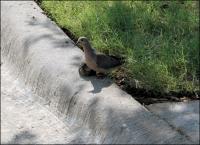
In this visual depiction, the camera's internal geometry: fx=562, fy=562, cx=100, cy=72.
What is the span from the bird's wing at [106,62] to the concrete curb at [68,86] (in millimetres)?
163

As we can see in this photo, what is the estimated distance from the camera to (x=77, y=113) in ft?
17.5

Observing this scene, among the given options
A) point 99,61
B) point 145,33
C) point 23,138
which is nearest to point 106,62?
point 99,61

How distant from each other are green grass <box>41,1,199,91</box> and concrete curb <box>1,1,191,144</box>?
36 centimetres

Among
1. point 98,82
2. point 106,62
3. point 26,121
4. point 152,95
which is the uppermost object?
point 106,62

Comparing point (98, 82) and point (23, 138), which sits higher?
point (98, 82)

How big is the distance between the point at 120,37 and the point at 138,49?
0.42 meters

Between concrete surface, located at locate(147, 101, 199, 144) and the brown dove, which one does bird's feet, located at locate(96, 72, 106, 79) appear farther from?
concrete surface, located at locate(147, 101, 199, 144)

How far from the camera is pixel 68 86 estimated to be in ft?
18.2

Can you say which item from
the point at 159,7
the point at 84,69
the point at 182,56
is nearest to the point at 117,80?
Answer: the point at 84,69

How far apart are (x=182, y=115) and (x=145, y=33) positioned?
1900 millimetres

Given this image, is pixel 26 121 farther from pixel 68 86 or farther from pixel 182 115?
pixel 182 115

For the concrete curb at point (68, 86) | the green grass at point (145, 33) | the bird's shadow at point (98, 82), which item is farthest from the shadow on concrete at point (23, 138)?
the green grass at point (145, 33)

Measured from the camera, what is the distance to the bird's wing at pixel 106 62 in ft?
17.8

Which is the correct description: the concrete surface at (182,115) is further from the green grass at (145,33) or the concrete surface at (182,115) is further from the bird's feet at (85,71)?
the bird's feet at (85,71)
